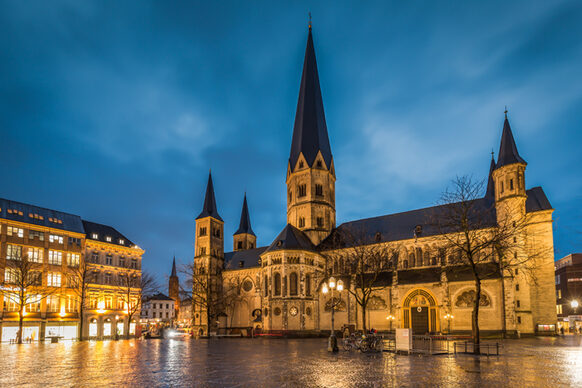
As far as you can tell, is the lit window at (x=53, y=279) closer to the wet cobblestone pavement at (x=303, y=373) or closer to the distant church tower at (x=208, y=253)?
the distant church tower at (x=208, y=253)

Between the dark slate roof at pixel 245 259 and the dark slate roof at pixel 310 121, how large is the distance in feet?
64.2

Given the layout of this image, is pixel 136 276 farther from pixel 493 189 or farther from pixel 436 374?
pixel 436 374

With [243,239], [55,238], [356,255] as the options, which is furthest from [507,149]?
[55,238]

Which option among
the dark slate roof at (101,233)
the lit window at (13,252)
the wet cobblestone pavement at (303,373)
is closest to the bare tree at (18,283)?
the lit window at (13,252)

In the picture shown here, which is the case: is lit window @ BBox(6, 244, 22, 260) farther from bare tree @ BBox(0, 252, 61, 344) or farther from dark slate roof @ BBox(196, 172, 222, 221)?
dark slate roof @ BBox(196, 172, 222, 221)

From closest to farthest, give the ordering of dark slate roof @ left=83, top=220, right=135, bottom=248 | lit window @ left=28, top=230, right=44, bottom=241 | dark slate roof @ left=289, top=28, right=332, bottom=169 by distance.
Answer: lit window @ left=28, top=230, right=44, bottom=241 < dark slate roof @ left=83, top=220, right=135, bottom=248 < dark slate roof @ left=289, top=28, right=332, bottom=169

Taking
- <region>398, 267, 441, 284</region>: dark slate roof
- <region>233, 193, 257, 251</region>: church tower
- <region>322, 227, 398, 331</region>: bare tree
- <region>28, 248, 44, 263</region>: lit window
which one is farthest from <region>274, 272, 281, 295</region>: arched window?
<region>233, 193, 257, 251</region>: church tower

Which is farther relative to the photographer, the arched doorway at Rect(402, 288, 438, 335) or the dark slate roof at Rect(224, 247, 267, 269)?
the dark slate roof at Rect(224, 247, 267, 269)

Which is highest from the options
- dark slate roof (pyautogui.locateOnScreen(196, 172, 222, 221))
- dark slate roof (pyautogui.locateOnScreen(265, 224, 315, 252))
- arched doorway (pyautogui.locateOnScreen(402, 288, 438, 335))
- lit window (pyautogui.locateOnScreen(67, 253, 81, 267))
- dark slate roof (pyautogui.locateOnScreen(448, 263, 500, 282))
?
dark slate roof (pyautogui.locateOnScreen(196, 172, 222, 221))

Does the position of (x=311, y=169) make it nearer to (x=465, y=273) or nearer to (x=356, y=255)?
(x=356, y=255)

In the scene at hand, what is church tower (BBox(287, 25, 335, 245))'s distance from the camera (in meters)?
73.9

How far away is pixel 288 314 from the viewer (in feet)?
205

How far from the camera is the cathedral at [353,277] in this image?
177 feet

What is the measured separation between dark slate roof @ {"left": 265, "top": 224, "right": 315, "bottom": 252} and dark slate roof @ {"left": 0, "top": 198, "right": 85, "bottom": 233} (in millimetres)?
30333
